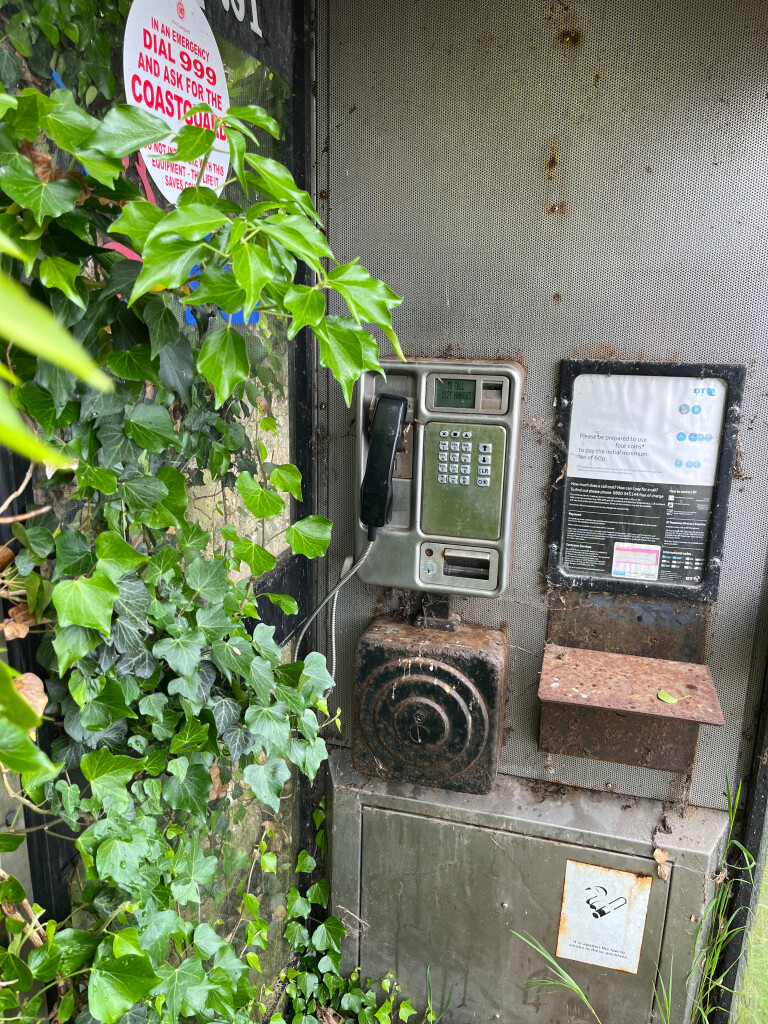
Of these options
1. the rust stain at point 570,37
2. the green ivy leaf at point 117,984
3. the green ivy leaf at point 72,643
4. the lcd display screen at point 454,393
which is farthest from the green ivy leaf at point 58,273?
the rust stain at point 570,37

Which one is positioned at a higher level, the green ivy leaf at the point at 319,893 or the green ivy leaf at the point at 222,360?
the green ivy leaf at the point at 222,360

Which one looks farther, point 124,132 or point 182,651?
point 182,651

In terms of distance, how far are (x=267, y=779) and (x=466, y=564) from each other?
2.24 ft

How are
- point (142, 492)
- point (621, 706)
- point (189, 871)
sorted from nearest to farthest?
point (142, 492)
point (189, 871)
point (621, 706)

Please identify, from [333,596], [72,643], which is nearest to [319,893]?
[333,596]

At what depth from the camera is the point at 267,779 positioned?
1.03m

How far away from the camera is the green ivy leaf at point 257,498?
1.01 meters

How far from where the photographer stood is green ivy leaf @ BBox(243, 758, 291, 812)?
1.00m

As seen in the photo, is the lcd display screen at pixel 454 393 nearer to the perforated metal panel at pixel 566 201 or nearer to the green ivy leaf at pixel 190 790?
the perforated metal panel at pixel 566 201

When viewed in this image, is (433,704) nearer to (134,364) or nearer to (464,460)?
(464,460)

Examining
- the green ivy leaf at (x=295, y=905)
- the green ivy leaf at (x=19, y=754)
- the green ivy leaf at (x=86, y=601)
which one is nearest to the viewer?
the green ivy leaf at (x=19, y=754)

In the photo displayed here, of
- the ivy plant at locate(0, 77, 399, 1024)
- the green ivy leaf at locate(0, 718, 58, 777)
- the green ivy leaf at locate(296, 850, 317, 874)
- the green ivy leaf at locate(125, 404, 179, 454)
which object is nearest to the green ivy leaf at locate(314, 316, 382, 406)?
the ivy plant at locate(0, 77, 399, 1024)

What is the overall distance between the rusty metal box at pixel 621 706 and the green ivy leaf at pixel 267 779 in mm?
580

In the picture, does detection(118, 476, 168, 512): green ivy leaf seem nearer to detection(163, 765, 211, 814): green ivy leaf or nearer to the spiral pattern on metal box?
detection(163, 765, 211, 814): green ivy leaf
